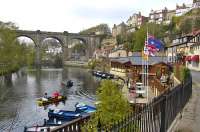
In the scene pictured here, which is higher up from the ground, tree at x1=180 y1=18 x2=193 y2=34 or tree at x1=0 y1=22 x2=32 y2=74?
tree at x1=180 y1=18 x2=193 y2=34

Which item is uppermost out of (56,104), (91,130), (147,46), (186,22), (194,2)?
(194,2)

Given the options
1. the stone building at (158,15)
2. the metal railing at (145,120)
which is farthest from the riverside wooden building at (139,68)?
the stone building at (158,15)

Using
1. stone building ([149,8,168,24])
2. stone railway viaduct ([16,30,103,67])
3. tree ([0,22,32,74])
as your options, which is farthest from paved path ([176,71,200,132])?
stone building ([149,8,168,24])

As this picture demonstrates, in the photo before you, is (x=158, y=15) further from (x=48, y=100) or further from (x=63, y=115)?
(x=63, y=115)

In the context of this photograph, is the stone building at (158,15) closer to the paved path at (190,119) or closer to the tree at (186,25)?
the tree at (186,25)

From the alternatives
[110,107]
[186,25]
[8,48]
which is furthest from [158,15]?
[110,107]

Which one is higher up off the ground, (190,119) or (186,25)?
(186,25)

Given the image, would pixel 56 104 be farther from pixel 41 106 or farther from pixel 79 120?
pixel 79 120

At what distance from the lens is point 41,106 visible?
1880 inches

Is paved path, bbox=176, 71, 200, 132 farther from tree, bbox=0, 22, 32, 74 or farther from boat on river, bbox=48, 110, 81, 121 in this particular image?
tree, bbox=0, 22, 32, 74

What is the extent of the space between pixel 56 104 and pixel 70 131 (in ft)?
146

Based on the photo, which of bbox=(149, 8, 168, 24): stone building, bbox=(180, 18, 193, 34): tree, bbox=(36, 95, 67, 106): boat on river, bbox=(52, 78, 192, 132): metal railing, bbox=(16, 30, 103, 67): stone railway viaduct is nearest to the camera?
bbox=(52, 78, 192, 132): metal railing

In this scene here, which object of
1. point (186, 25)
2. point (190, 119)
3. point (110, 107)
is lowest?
point (190, 119)

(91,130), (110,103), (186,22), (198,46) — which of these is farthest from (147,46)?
(186,22)
